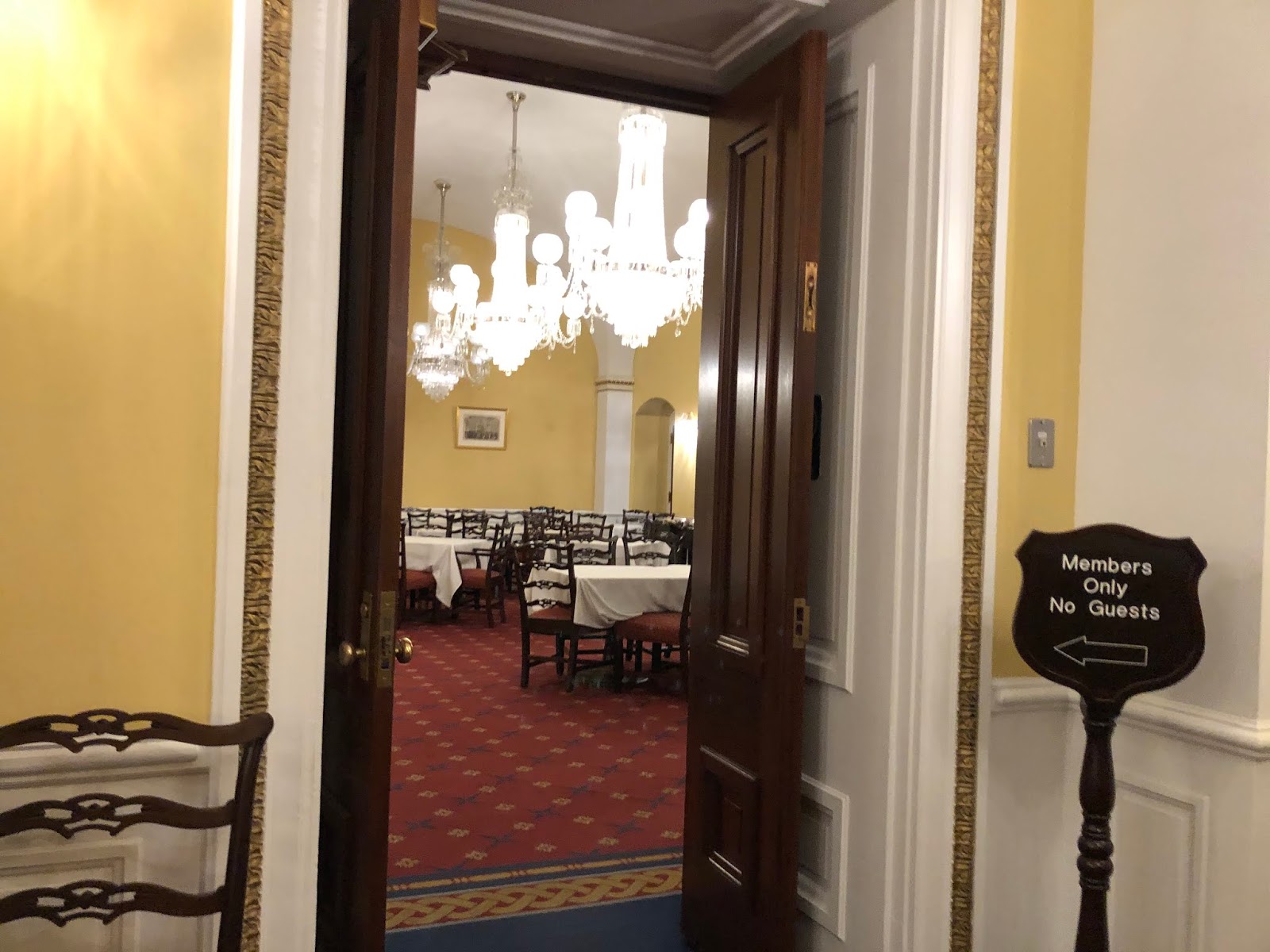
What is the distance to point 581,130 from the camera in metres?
8.87

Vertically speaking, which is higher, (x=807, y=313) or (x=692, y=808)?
(x=807, y=313)

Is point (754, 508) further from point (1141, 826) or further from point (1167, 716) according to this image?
point (1141, 826)

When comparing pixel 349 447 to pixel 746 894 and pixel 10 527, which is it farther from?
pixel 746 894

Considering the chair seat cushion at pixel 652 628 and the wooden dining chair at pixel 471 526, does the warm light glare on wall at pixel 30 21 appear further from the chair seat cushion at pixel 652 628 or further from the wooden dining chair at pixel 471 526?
the wooden dining chair at pixel 471 526

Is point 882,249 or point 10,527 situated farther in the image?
point 882,249

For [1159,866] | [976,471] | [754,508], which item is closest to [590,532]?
[754,508]

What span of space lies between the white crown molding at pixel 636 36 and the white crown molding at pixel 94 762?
5.93 ft

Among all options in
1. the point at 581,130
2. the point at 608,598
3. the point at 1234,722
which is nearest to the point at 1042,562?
the point at 1234,722

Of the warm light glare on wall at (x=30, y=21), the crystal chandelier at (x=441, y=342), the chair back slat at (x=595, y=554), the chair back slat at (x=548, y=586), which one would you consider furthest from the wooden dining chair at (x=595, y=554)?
the warm light glare on wall at (x=30, y=21)

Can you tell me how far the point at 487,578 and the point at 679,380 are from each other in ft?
17.3

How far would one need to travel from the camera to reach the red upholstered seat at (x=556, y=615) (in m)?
6.13

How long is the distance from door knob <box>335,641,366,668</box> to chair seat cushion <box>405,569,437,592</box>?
671 centimetres

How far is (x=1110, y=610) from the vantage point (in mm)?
2029

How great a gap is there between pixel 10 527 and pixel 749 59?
7.11ft
